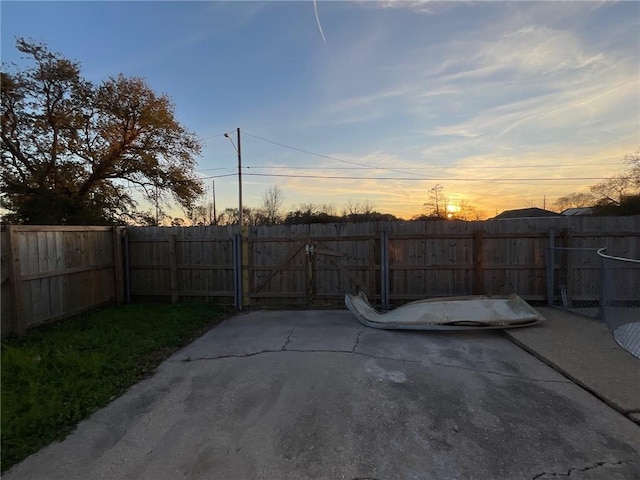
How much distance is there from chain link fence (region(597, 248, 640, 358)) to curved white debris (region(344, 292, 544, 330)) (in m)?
1.00

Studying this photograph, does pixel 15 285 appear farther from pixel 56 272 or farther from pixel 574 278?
pixel 574 278

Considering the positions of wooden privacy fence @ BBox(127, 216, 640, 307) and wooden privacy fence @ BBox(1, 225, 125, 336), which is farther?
wooden privacy fence @ BBox(127, 216, 640, 307)

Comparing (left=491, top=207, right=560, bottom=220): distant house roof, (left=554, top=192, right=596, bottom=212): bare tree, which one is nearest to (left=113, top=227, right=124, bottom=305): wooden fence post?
(left=491, top=207, right=560, bottom=220): distant house roof

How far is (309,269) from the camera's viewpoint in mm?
7445

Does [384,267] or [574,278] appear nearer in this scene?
[574,278]

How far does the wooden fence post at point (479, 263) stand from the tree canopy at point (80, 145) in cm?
1313

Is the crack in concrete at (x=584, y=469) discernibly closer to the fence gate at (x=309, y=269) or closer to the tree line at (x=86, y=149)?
the fence gate at (x=309, y=269)

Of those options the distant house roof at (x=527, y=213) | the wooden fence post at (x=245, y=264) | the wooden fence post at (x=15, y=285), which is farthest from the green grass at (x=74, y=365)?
the distant house roof at (x=527, y=213)

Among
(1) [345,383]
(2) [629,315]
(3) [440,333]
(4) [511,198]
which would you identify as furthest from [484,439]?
(4) [511,198]

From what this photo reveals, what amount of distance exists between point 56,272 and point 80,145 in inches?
397

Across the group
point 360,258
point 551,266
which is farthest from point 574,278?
point 360,258

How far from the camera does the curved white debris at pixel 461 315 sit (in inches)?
207

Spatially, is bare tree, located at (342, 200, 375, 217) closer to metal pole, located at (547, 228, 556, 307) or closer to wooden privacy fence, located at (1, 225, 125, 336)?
metal pole, located at (547, 228, 556, 307)

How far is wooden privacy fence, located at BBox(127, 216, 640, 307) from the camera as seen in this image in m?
6.93
